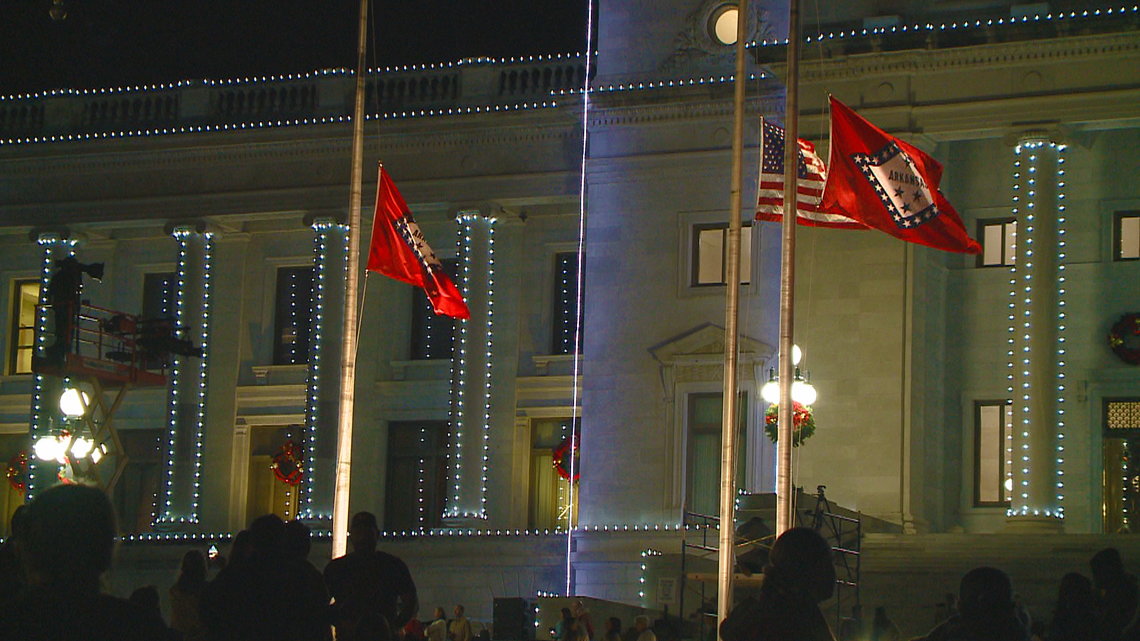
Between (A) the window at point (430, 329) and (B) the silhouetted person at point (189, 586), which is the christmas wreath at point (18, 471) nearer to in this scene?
(A) the window at point (430, 329)

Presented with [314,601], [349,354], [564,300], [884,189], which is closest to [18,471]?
[564,300]

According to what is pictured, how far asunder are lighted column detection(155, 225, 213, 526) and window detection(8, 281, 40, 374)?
18.3 feet

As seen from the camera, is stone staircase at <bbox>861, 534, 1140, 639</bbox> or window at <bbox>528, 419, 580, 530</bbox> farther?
window at <bbox>528, 419, 580, 530</bbox>

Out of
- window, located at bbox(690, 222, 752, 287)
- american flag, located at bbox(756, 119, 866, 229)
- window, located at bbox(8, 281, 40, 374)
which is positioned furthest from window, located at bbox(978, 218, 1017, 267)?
window, located at bbox(8, 281, 40, 374)

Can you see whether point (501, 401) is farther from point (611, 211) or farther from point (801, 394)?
point (801, 394)

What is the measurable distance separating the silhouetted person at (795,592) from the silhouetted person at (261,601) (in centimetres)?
268

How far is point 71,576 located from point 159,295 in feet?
121

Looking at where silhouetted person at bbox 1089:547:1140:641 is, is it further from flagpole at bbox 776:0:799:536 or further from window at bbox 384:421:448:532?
window at bbox 384:421:448:532

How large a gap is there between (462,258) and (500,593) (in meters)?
7.12

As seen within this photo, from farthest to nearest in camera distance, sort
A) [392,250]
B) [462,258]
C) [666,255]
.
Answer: [462,258] < [666,255] < [392,250]

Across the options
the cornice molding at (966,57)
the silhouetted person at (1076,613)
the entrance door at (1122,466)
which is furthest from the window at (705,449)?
the silhouetted person at (1076,613)

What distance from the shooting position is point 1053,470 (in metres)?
29.1

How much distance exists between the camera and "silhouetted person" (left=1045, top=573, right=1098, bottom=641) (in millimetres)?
9805

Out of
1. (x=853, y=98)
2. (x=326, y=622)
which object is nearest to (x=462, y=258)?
(x=853, y=98)
